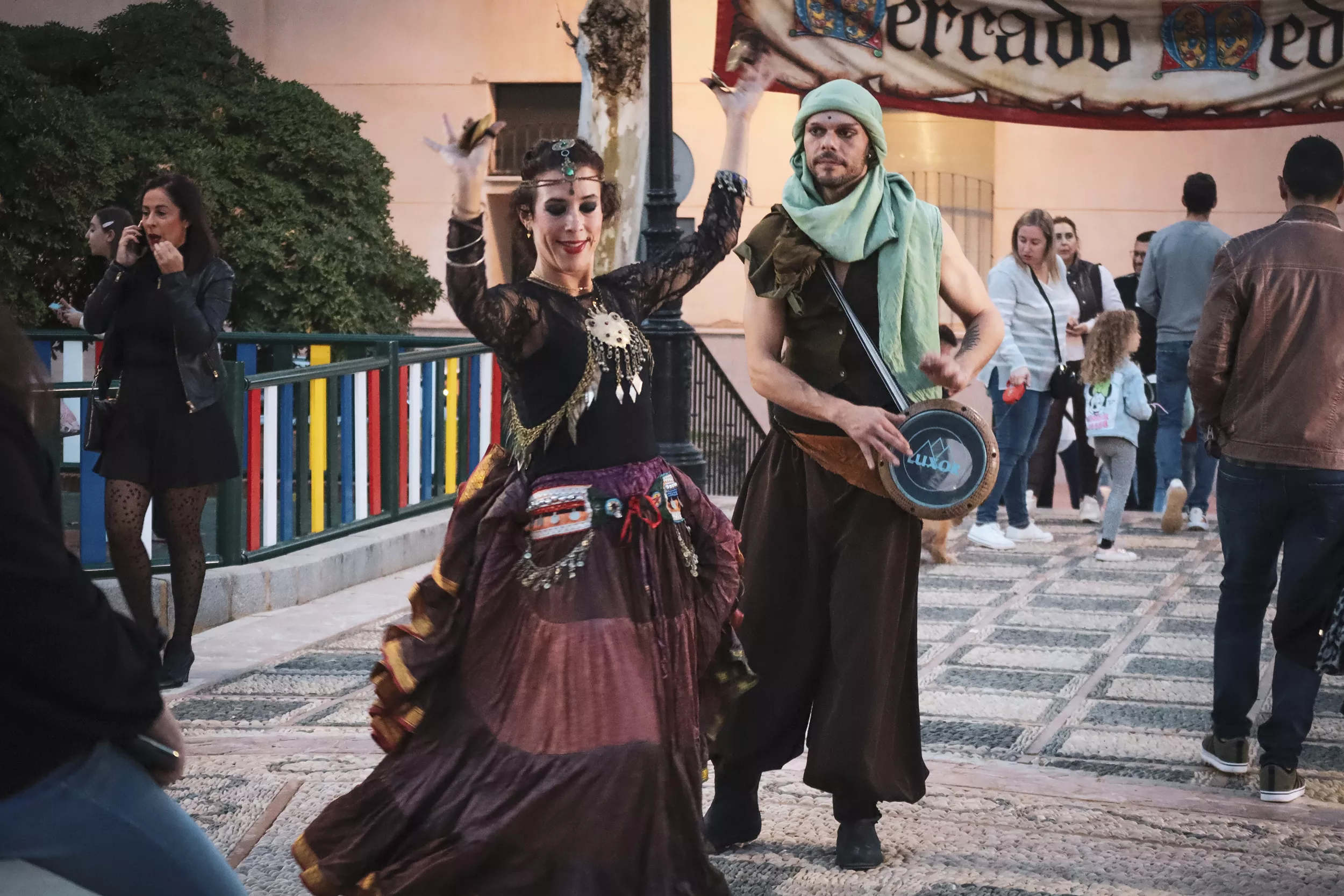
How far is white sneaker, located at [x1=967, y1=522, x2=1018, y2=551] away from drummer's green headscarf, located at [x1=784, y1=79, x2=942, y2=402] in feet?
18.7

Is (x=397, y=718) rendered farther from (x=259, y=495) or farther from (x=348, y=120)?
(x=348, y=120)

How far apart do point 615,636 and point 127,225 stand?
4156 mm

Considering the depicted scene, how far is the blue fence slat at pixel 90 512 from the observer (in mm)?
7422

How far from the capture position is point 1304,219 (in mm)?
5297

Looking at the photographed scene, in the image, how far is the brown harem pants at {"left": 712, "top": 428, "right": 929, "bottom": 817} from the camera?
4.43 metres

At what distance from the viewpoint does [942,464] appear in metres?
4.41

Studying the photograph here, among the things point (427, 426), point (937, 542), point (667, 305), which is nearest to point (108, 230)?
point (427, 426)

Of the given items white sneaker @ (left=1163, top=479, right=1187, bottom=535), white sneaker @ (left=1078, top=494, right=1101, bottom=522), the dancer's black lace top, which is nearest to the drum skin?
the dancer's black lace top

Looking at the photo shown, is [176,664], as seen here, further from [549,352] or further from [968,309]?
[968,309]

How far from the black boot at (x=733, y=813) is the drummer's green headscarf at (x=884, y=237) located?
1.20m

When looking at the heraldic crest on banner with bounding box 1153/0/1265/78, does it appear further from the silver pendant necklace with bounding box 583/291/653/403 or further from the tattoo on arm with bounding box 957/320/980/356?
the silver pendant necklace with bounding box 583/291/653/403

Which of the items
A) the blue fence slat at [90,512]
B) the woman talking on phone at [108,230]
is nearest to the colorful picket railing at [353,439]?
the blue fence slat at [90,512]

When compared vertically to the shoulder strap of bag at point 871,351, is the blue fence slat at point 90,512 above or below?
below

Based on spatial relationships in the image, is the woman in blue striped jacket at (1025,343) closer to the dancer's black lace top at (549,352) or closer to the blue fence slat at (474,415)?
the blue fence slat at (474,415)
